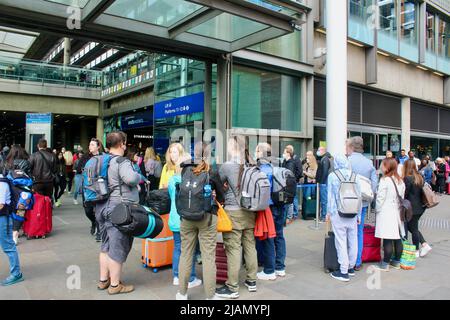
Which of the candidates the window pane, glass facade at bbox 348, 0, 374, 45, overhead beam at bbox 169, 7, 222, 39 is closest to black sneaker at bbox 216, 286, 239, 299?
overhead beam at bbox 169, 7, 222, 39

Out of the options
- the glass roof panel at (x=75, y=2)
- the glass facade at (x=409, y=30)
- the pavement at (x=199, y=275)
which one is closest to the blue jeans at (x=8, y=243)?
the pavement at (x=199, y=275)

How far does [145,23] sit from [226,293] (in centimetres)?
560

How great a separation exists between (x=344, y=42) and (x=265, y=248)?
221 inches

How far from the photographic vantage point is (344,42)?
809 centimetres

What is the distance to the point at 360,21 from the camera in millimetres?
12953

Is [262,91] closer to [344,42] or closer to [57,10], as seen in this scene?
[344,42]

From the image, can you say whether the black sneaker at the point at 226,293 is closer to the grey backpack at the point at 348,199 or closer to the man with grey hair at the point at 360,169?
the grey backpack at the point at 348,199

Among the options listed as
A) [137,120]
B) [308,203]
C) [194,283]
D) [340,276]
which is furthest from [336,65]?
[137,120]

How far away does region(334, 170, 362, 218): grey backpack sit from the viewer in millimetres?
4457

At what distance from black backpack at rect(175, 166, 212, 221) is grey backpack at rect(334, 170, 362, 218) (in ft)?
5.95

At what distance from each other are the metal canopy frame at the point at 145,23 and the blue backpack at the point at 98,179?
306 cm

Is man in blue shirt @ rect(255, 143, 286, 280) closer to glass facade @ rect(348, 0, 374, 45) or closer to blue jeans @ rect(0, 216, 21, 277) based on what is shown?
blue jeans @ rect(0, 216, 21, 277)
